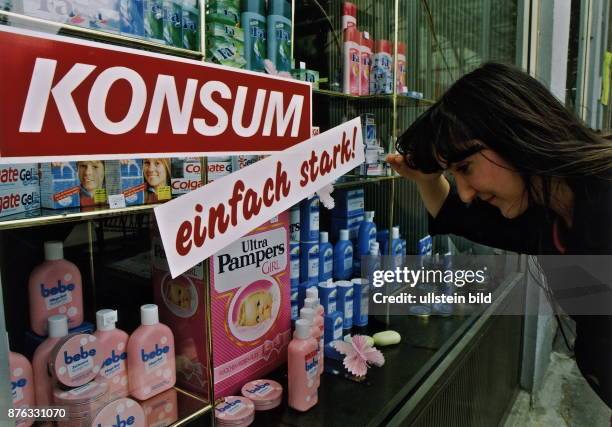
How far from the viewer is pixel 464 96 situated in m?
1.13

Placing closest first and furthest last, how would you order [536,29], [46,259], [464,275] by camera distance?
[46,259]
[464,275]
[536,29]

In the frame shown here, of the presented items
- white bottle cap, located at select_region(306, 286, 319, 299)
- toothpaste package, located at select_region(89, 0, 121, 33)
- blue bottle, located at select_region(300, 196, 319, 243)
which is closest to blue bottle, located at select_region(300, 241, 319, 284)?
blue bottle, located at select_region(300, 196, 319, 243)

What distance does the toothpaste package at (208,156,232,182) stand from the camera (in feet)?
4.15

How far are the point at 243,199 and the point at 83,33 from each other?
45 centimetres

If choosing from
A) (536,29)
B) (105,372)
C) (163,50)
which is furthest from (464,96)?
(536,29)

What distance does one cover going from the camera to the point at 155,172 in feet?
3.62

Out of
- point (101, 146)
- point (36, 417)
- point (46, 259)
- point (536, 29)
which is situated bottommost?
point (36, 417)

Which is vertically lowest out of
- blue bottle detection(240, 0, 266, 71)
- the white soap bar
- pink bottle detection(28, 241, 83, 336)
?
the white soap bar

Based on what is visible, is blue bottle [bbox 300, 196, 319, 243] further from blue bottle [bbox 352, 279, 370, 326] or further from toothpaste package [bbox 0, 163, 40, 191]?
toothpaste package [bbox 0, 163, 40, 191]

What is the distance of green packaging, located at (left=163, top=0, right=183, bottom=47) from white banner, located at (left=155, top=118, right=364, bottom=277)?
13.5 inches

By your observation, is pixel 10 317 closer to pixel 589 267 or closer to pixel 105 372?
pixel 105 372

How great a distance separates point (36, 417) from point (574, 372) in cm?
346

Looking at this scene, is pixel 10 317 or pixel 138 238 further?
pixel 138 238

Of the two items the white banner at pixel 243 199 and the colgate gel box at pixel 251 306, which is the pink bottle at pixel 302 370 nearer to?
the colgate gel box at pixel 251 306
